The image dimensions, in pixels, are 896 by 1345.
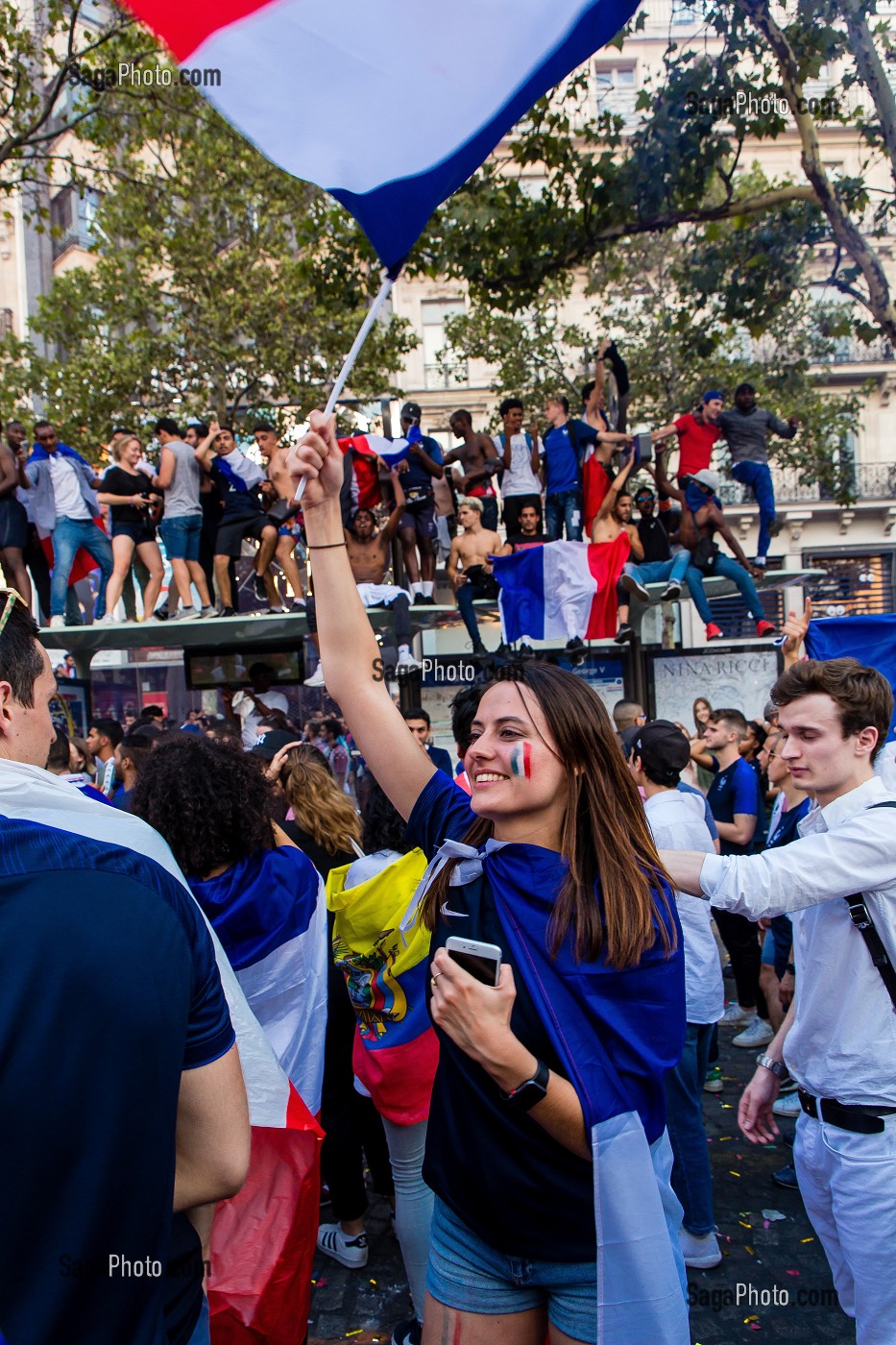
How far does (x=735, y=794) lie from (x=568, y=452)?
612cm

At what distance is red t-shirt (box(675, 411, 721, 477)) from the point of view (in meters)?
12.4

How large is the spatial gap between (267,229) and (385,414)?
8.84 metres

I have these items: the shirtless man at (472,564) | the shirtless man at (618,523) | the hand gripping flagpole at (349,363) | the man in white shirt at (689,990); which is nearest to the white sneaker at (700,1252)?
the man in white shirt at (689,990)

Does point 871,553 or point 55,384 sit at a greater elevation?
point 55,384

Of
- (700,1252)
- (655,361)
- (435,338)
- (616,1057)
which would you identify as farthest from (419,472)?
(435,338)

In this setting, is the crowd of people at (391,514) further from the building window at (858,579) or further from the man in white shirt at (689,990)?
the building window at (858,579)

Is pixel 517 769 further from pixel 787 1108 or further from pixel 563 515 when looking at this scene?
pixel 563 515

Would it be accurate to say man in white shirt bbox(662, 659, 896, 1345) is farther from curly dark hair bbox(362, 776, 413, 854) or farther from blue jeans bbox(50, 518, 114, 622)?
blue jeans bbox(50, 518, 114, 622)

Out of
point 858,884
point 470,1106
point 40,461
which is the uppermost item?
point 40,461

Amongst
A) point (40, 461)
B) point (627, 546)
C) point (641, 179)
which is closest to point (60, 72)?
point (40, 461)

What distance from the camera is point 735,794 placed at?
22.1 ft

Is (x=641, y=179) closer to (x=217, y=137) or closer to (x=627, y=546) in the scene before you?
(x=627, y=546)

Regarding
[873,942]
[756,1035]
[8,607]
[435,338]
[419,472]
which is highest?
[435,338]

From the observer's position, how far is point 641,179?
30.8ft
